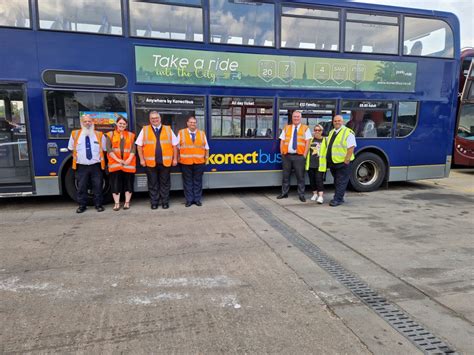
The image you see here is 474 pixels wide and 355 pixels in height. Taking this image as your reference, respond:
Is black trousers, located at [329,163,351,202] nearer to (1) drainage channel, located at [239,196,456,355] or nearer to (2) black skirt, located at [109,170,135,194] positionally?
(1) drainage channel, located at [239,196,456,355]

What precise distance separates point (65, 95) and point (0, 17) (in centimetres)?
155

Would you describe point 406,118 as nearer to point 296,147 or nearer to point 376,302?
point 296,147

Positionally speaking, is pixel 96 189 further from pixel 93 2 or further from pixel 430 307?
pixel 430 307

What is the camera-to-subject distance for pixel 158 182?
6.66 meters

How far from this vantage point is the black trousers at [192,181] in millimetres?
6711

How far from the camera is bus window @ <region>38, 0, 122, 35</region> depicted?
5845 millimetres

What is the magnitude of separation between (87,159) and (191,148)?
6.18ft

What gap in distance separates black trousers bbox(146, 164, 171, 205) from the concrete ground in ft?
1.61

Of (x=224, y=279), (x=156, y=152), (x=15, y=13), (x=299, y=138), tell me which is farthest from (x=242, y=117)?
(x=15, y=13)

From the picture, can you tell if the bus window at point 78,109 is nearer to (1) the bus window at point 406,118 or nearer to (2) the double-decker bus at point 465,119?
(1) the bus window at point 406,118

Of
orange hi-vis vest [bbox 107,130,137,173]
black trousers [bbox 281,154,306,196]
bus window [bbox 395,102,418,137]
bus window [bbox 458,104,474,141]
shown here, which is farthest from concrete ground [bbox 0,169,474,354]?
bus window [bbox 458,104,474,141]

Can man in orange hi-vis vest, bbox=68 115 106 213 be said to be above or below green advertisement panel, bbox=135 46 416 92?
below

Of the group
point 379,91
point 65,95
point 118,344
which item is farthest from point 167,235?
point 379,91

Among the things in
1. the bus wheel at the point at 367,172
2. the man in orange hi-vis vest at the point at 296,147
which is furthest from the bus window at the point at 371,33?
the bus wheel at the point at 367,172
